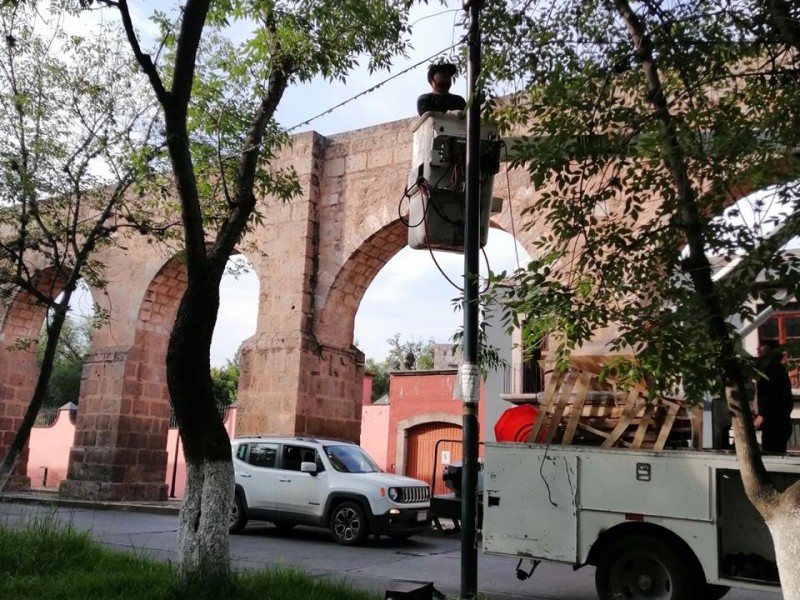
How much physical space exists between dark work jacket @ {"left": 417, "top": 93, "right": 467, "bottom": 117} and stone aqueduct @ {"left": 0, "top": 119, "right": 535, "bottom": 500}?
6.42 metres

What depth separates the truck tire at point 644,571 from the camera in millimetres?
6023

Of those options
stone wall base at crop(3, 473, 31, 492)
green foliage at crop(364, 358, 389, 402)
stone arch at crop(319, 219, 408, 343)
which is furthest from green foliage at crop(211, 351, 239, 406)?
stone arch at crop(319, 219, 408, 343)

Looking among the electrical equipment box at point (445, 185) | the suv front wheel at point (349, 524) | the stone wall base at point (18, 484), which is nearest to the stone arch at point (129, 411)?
the stone wall base at point (18, 484)

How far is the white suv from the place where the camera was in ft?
36.1

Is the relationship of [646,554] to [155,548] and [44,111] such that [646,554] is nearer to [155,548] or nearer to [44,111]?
[155,548]

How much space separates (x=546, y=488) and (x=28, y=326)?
16762mm

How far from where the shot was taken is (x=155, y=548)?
390 inches

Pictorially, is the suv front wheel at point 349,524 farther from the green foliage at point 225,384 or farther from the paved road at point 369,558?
the green foliage at point 225,384

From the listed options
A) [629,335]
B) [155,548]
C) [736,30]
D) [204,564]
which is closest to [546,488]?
[629,335]

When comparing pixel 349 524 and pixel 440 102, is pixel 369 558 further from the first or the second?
pixel 440 102

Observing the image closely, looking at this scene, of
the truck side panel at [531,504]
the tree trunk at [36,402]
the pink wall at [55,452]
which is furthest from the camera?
the pink wall at [55,452]

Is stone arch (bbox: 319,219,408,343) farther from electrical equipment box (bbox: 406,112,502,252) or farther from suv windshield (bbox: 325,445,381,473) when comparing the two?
electrical equipment box (bbox: 406,112,502,252)

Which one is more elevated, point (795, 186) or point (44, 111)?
point (44, 111)

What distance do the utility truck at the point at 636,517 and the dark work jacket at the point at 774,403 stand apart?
0.85m
